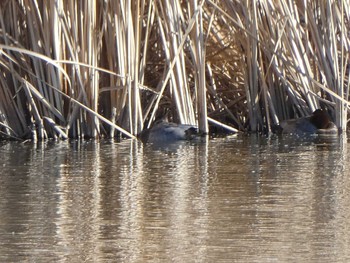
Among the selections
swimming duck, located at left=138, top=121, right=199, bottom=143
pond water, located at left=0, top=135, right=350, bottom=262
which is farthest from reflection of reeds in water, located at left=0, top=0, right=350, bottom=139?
pond water, located at left=0, top=135, right=350, bottom=262

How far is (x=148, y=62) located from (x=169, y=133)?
1105mm

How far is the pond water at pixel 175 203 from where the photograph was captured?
168 inches

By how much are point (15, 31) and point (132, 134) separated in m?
1.31

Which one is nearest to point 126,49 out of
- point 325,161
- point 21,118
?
point 21,118

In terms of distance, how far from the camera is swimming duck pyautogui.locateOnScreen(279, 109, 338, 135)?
360 inches

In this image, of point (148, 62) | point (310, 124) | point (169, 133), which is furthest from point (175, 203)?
point (148, 62)

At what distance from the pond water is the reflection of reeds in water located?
0.68m

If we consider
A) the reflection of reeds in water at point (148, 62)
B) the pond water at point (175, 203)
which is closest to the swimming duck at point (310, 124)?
the reflection of reeds in water at point (148, 62)

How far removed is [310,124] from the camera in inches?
362

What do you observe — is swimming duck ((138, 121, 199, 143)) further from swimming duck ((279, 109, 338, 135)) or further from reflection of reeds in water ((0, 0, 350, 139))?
swimming duck ((279, 109, 338, 135))

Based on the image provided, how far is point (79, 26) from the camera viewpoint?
8711mm

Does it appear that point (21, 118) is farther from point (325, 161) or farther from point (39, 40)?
point (325, 161)

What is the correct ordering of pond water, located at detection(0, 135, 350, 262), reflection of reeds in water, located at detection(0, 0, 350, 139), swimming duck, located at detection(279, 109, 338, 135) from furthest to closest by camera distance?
1. swimming duck, located at detection(279, 109, 338, 135)
2. reflection of reeds in water, located at detection(0, 0, 350, 139)
3. pond water, located at detection(0, 135, 350, 262)

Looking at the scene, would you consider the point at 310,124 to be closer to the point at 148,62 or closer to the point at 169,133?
the point at 169,133
